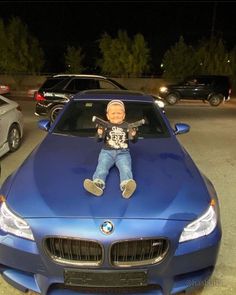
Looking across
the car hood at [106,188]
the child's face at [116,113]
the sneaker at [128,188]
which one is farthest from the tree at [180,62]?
the sneaker at [128,188]

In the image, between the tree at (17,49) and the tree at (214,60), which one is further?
the tree at (214,60)

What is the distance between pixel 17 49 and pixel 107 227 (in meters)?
27.9

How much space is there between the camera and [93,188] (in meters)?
3.49

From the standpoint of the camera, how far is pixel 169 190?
358 centimetres

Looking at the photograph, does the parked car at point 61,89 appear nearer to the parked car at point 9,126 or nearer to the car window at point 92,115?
the parked car at point 9,126

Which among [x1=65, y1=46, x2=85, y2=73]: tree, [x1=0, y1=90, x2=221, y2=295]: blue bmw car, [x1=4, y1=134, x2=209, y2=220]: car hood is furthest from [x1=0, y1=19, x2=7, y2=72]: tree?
[x1=0, y1=90, x2=221, y2=295]: blue bmw car

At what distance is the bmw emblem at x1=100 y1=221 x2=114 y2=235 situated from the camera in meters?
3.11

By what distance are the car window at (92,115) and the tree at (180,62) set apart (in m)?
23.8

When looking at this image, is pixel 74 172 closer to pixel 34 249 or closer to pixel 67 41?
pixel 34 249

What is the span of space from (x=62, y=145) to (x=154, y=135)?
1076mm

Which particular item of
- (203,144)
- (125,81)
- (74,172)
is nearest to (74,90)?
(203,144)

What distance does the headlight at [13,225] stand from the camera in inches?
127

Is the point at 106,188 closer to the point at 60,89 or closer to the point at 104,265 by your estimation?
the point at 104,265

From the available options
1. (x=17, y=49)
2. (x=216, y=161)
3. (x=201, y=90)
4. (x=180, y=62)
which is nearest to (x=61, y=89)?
(x=216, y=161)
